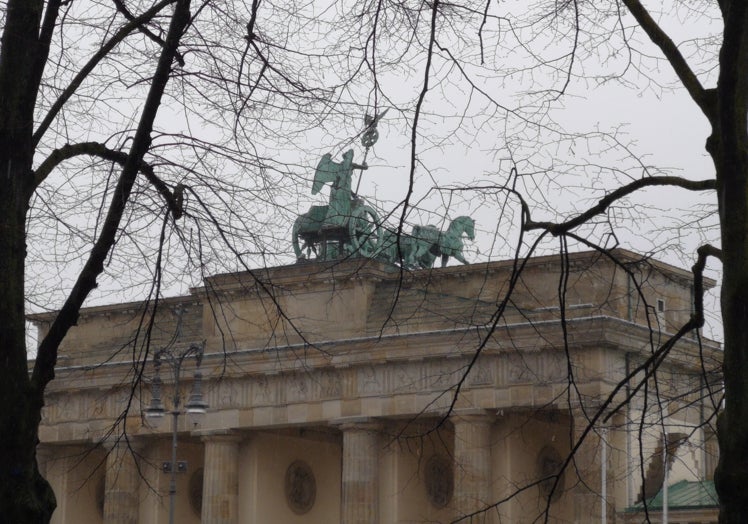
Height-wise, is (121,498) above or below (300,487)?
below

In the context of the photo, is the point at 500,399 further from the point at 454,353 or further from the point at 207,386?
the point at 207,386

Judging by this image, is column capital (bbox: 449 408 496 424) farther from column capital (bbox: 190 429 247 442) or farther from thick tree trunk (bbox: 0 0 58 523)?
thick tree trunk (bbox: 0 0 58 523)

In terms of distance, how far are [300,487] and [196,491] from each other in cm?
558

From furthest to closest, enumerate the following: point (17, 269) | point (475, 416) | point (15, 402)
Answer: point (475, 416), point (17, 269), point (15, 402)

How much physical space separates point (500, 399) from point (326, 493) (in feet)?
37.3

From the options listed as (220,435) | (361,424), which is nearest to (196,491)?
(220,435)

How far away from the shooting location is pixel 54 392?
57.3 m

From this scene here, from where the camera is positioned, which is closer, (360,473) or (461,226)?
(461,226)

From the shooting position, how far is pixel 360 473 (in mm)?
49812

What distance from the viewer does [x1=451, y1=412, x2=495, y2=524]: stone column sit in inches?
1838

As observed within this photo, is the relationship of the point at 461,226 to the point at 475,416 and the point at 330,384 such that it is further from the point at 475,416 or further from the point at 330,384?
the point at 330,384

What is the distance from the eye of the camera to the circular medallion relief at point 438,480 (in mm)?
51500

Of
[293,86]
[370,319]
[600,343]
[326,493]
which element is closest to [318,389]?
[370,319]

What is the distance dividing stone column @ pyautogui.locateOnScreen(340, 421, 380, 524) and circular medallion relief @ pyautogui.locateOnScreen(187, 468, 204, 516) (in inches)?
438
